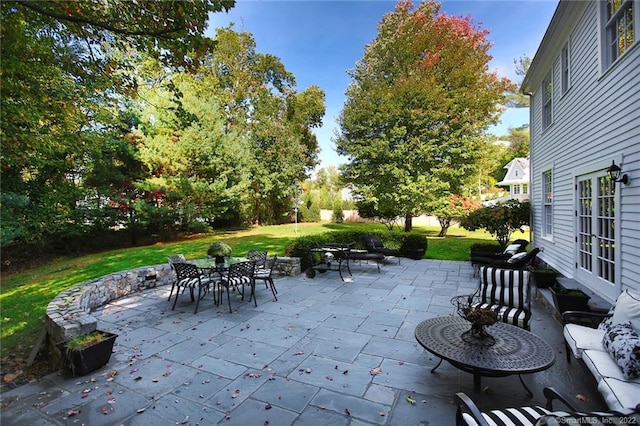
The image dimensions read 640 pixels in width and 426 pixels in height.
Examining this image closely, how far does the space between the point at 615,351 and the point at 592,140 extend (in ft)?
12.3

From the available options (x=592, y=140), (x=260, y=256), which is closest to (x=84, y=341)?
(x=260, y=256)

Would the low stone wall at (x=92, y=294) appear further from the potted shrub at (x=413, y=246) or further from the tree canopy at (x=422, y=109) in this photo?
the tree canopy at (x=422, y=109)

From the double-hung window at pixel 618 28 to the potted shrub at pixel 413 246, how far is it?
635 centimetres

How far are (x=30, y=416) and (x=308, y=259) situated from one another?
18.3 ft

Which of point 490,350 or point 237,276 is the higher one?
point 237,276

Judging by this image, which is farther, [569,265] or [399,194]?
[399,194]

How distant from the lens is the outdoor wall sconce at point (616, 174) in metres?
3.63

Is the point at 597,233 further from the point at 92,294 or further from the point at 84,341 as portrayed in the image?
the point at 92,294

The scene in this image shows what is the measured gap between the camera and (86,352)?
9.86ft

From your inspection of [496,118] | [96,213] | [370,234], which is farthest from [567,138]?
[96,213]

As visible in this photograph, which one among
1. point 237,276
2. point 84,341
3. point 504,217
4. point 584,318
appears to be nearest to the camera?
point 84,341

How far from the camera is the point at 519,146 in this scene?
30938mm

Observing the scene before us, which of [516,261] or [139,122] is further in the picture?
[139,122]

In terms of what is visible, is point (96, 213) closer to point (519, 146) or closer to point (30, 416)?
point (30, 416)
